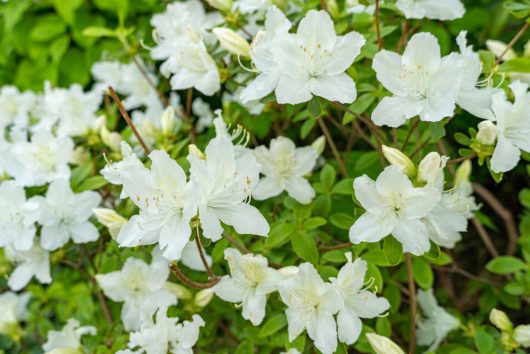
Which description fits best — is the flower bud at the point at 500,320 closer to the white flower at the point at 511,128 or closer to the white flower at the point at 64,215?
the white flower at the point at 511,128

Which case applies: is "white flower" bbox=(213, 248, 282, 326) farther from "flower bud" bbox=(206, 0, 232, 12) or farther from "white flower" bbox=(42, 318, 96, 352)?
"flower bud" bbox=(206, 0, 232, 12)

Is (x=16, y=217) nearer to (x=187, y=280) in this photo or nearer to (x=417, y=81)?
(x=187, y=280)

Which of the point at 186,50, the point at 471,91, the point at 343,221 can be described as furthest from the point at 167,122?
the point at 471,91

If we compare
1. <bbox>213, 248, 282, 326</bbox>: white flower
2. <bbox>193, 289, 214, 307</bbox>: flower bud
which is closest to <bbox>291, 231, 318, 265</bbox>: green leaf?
<bbox>213, 248, 282, 326</bbox>: white flower

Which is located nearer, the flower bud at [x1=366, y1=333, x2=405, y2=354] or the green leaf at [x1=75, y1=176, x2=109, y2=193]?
the flower bud at [x1=366, y1=333, x2=405, y2=354]

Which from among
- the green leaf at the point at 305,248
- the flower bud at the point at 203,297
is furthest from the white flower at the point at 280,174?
the flower bud at the point at 203,297
